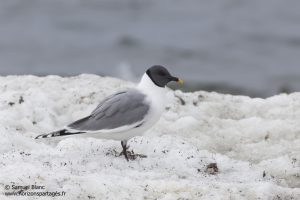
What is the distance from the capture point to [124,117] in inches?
343

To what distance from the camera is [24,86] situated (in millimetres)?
12086

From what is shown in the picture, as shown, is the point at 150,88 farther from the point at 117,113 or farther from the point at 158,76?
the point at 117,113

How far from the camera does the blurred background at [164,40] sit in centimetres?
2470

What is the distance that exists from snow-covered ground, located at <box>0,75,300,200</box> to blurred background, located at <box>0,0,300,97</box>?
9215 mm

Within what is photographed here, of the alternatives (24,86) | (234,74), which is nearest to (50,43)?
(234,74)

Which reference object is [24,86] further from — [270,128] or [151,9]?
[151,9]

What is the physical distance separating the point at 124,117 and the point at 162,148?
0.77 metres

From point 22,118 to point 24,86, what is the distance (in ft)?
5.14

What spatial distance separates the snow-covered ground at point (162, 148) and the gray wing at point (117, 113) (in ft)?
1.18

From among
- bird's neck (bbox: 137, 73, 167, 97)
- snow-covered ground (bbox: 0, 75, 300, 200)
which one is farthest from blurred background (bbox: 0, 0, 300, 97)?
bird's neck (bbox: 137, 73, 167, 97)

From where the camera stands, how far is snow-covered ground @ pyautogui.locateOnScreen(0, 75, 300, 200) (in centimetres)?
760

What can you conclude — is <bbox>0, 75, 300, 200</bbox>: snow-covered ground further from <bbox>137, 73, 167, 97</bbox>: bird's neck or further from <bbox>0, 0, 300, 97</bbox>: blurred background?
<bbox>0, 0, 300, 97</bbox>: blurred background

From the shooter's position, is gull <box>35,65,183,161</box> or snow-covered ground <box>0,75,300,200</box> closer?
snow-covered ground <box>0,75,300,200</box>

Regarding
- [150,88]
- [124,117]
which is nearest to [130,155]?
[124,117]
